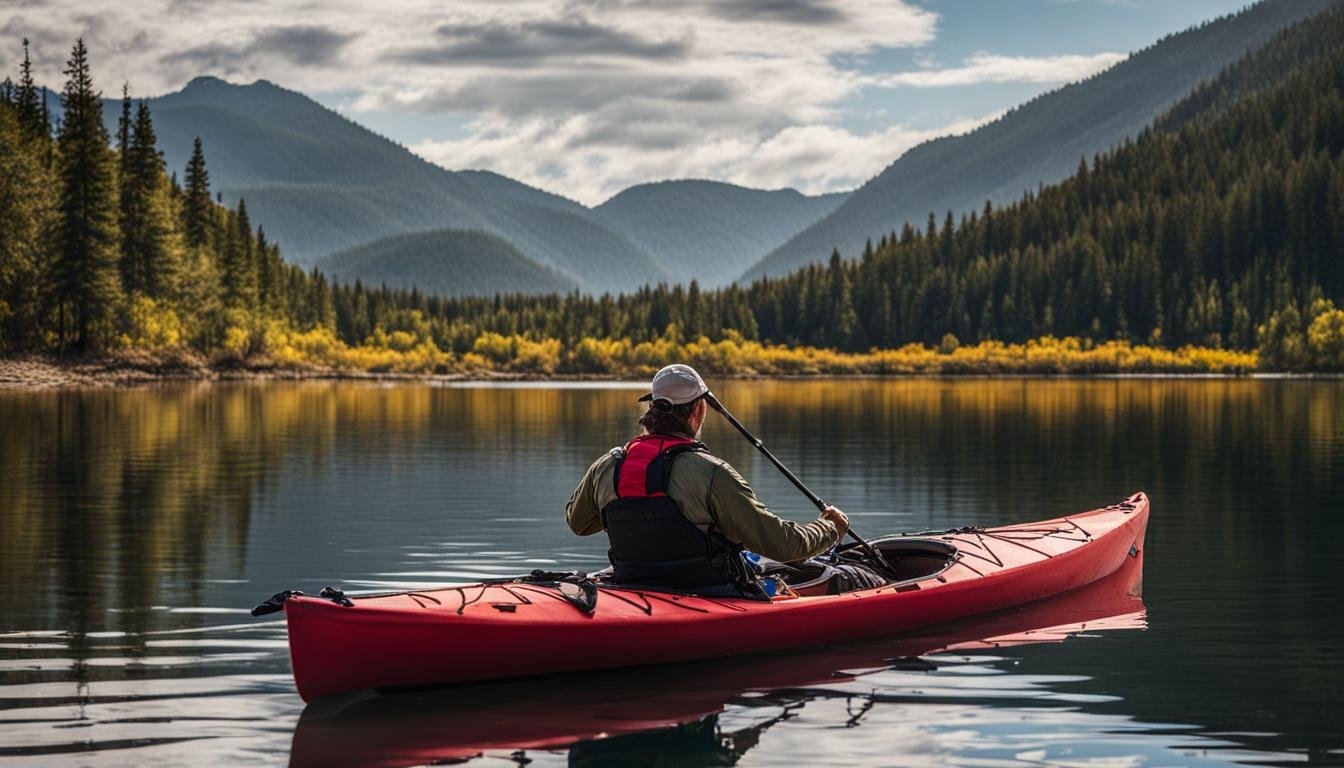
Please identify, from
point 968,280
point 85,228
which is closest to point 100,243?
point 85,228

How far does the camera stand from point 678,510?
12586 mm

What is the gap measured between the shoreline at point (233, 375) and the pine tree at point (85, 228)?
2.48 metres

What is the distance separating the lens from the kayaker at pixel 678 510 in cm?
1238

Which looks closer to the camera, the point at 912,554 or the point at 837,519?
the point at 837,519

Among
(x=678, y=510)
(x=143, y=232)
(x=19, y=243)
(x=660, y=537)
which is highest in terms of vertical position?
(x=143, y=232)

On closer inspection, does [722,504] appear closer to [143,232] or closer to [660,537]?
[660,537]

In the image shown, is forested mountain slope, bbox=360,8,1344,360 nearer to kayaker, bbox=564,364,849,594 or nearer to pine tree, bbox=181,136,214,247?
pine tree, bbox=181,136,214,247

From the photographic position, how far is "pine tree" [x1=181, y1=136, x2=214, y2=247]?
111m

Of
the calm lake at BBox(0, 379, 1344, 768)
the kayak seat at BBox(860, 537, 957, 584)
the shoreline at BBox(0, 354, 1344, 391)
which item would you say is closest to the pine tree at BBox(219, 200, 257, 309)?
the shoreline at BBox(0, 354, 1344, 391)

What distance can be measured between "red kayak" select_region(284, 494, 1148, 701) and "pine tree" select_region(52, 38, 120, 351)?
78.5m

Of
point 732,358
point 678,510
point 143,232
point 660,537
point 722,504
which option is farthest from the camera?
point 732,358

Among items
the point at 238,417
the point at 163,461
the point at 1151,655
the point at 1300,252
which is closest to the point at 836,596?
the point at 1151,655

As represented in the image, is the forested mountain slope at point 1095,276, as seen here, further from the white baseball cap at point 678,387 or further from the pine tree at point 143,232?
the white baseball cap at point 678,387

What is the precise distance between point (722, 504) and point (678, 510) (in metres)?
0.42
